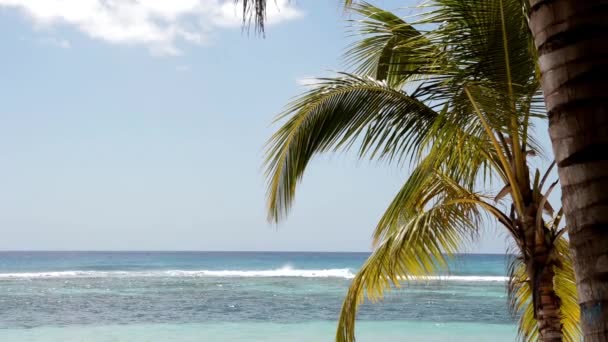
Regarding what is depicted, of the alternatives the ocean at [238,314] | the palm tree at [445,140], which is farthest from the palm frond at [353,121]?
the ocean at [238,314]

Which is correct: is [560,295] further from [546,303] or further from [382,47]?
[382,47]

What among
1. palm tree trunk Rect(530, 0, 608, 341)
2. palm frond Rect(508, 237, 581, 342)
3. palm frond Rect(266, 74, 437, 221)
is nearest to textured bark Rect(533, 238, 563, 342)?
palm frond Rect(508, 237, 581, 342)

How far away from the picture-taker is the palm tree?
4520mm

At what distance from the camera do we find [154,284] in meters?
34.4

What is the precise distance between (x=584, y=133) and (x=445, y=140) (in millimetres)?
2285

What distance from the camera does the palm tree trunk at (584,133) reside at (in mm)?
1878

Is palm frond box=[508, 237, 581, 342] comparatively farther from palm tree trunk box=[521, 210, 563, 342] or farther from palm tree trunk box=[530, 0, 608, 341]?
palm tree trunk box=[530, 0, 608, 341]

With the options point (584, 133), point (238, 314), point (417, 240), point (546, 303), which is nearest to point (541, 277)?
point (546, 303)

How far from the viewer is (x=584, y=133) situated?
6.28 ft

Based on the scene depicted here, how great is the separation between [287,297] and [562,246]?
22.0m

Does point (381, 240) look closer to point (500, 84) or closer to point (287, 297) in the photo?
point (500, 84)

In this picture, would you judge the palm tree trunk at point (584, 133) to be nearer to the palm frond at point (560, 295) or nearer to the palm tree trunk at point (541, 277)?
the palm tree trunk at point (541, 277)

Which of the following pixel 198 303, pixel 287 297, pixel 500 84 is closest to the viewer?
pixel 500 84

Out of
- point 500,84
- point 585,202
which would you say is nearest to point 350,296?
point 500,84
